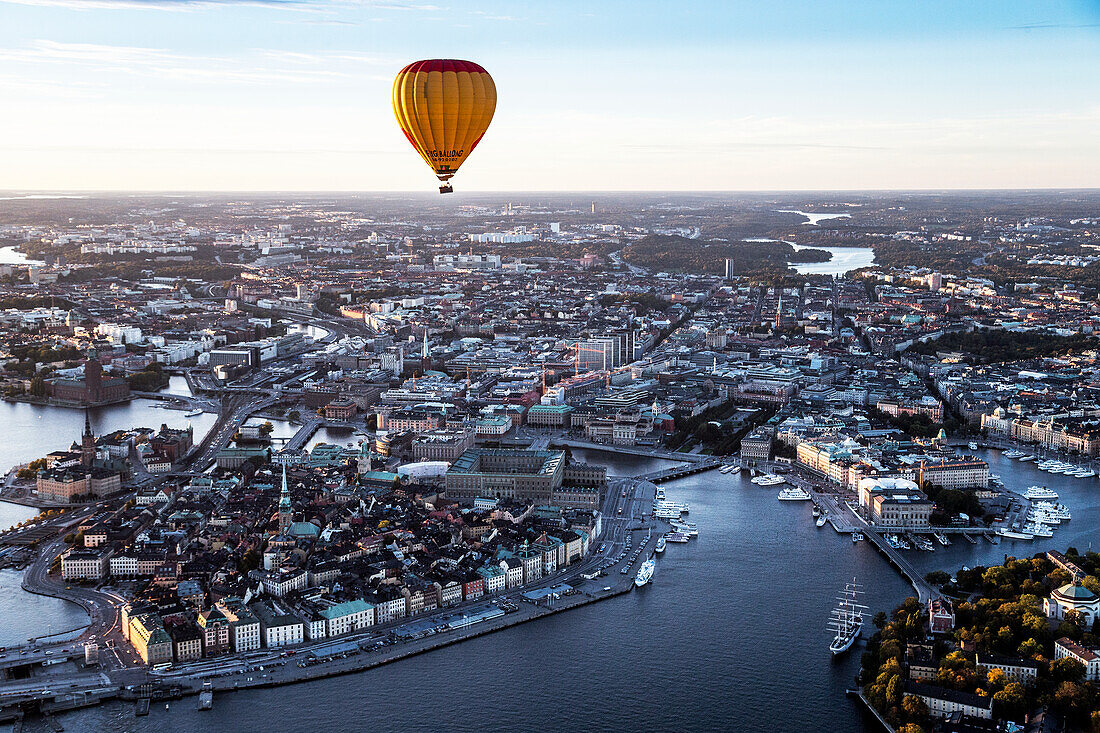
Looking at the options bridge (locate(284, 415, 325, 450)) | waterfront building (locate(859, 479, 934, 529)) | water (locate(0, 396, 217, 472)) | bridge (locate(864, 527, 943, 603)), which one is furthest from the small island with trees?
water (locate(0, 396, 217, 472))

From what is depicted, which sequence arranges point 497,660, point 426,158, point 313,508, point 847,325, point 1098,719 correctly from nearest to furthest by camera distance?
point 1098,719
point 497,660
point 426,158
point 313,508
point 847,325

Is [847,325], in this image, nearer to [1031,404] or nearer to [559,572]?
[1031,404]

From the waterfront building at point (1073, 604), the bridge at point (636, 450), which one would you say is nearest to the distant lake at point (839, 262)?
the bridge at point (636, 450)

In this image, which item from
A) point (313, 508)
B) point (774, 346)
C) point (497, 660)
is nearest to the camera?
point (497, 660)

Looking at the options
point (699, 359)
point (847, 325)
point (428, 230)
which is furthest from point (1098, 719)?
point (428, 230)

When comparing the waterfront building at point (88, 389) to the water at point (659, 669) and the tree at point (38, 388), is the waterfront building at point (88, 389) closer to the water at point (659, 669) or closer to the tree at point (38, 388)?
the tree at point (38, 388)

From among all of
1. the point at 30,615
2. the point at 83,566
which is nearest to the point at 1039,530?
the point at 83,566
